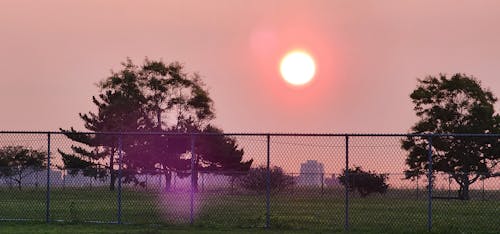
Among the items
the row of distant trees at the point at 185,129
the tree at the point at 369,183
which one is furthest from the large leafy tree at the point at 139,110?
the tree at the point at 369,183

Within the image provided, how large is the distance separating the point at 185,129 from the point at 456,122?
26.8 m

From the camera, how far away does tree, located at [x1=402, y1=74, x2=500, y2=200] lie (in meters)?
57.3

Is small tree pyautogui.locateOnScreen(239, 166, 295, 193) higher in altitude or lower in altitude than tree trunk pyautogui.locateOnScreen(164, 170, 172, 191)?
higher

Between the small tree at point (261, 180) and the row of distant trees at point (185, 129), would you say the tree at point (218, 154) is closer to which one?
the row of distant trees at point (185, 129)

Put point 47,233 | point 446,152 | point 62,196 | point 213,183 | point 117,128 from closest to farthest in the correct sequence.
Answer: point 47,233 → point 213,183 → point 62,196 → point 446,152 → point 117,128

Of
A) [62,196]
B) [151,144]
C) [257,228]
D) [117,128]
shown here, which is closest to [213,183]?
[257,228]

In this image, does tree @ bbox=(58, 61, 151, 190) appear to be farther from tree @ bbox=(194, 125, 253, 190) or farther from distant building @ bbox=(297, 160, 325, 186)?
distant building @ bbox=(297, 160, 325, 186)

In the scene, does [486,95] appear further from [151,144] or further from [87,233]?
[87,233]

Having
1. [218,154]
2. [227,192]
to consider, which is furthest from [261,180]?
[218,154]

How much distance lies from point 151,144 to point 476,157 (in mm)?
27935

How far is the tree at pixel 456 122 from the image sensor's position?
57344 mm

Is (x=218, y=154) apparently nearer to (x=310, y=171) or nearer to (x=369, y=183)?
(x=369, y=183)

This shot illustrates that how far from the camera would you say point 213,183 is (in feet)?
106

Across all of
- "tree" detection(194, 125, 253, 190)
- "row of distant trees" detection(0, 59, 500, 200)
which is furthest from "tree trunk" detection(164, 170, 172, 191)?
"tree" detection(194, 125, 253, 190)
